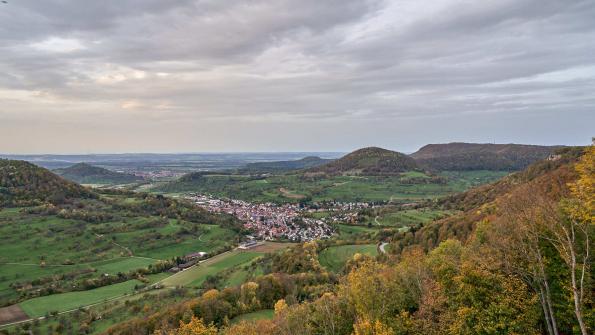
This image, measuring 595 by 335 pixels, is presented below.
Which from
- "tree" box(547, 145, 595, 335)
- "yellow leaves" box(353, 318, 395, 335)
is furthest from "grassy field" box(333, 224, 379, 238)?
"tree" box(547, 145, 595, 335)

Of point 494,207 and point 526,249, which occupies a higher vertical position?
point 526,249

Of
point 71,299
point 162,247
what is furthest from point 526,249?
point 162,247

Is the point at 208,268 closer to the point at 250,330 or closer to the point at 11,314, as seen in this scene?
the point at 11,314

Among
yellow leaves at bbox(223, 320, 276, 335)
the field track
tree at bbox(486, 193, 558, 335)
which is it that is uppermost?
tree at bbox(486, 193, 558, 335)

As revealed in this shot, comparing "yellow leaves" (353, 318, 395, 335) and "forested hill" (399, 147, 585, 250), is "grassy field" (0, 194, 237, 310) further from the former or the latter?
"yellow leaves" (353, 318, 395, 335)

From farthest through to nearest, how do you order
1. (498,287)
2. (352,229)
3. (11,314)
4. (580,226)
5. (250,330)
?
(352,229) → (11,314) → (250,330) → (498,287) → (580,226)

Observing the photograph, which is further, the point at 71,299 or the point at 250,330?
the point at 71,299

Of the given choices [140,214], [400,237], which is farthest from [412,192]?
[140,214]

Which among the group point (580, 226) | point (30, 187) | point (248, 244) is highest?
point (580, 226)
